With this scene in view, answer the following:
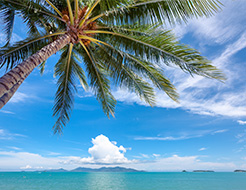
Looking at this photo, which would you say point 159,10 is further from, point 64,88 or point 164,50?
point 64,88

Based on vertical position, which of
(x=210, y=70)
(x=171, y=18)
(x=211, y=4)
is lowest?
(x=210, y=70)

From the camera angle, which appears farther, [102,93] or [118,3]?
[102,93]

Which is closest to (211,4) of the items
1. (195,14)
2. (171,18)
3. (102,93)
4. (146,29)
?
(195,14)

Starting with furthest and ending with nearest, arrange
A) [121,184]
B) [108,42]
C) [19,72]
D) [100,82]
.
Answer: [121,184], [100,82], [108,42], [19,72]

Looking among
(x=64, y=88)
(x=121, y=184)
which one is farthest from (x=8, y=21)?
(x=121, y=184)

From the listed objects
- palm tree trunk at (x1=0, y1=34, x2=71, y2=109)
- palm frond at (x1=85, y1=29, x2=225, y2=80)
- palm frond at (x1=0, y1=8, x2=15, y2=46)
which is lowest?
palm tree trunk at (x1=0, y1=34, x2=71, y2=109)

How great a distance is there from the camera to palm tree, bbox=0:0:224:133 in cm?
443

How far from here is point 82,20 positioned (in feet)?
16.1

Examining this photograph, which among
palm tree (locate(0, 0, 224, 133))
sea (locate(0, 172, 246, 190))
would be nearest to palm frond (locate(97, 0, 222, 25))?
palm tree (locate(0, 0, 224, 133))

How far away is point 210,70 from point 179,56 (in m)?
0.84

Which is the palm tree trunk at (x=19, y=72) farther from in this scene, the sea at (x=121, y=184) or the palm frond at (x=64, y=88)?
the sea at (x=121, y=184)

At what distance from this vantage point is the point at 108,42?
6.03 m

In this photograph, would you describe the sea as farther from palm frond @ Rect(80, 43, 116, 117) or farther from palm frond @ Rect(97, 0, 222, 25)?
palm frond @ Rect(97, 0, 222, 25)

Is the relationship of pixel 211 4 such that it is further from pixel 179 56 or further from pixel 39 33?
pixel 39 33
